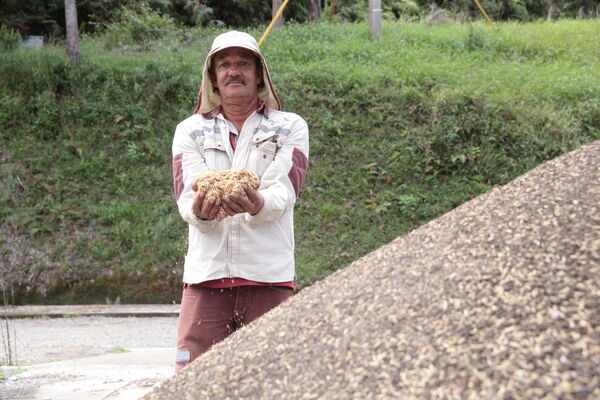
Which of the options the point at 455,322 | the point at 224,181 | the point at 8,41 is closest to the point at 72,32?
the point at 8,41

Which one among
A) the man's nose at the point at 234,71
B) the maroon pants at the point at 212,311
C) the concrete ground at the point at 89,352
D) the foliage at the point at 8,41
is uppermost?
the man's nose at the point at 234,71

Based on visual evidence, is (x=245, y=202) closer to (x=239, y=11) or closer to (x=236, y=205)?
(x=236, y=205)

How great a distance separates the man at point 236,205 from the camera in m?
2.93

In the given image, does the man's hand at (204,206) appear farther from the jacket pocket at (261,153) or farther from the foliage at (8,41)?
the foliage at (8,41)

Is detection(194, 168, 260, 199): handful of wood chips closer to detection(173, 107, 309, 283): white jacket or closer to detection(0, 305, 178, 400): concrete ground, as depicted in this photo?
detection(173, 107, 309, 283): white jacket

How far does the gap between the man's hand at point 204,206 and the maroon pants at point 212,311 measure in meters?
0.35

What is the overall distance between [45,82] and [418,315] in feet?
36.6

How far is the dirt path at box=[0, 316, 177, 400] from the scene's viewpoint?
13.8 feet

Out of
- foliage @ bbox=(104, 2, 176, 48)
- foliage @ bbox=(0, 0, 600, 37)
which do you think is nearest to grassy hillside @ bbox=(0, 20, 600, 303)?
foliage @ bbox=(104, 2, 176, 48)

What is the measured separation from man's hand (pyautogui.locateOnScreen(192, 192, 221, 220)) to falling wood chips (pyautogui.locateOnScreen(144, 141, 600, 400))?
1.61 feet

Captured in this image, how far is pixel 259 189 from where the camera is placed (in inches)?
118

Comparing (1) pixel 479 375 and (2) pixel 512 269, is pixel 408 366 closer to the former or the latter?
(1) pixel 479 375

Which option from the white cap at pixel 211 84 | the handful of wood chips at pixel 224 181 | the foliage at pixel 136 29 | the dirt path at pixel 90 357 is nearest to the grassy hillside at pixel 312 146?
the dirt path at pixel 90 357

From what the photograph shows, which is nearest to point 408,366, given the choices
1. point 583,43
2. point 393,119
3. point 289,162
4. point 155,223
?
point 289,162
